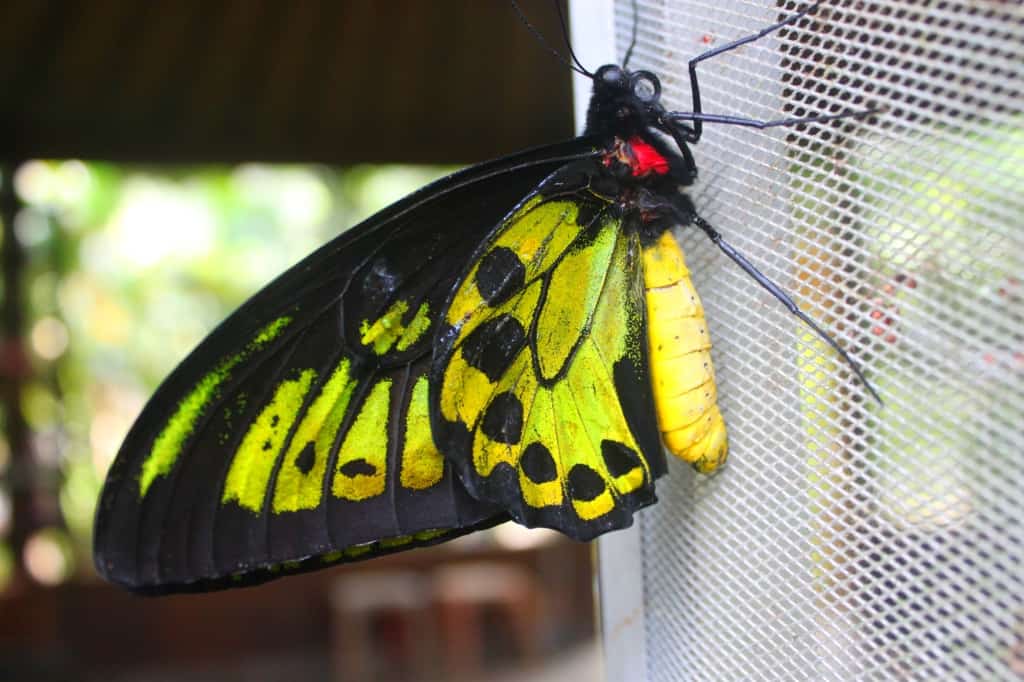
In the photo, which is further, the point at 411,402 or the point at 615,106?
the point at 411,402

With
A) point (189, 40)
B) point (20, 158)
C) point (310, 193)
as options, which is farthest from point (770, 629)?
point (310, 193)

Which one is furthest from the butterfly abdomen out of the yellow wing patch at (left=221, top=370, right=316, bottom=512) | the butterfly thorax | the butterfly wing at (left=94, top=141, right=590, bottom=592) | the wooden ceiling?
the wooden ceiling

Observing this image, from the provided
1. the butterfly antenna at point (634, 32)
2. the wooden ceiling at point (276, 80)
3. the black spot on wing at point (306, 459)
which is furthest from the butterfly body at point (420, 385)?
the wooden ceiling at point (276, 80)

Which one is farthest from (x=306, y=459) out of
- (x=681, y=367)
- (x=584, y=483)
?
(x=681, y=367)

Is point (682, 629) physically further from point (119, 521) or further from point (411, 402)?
point (119, 521)

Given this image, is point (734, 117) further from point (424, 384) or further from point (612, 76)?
point (424, 384)
